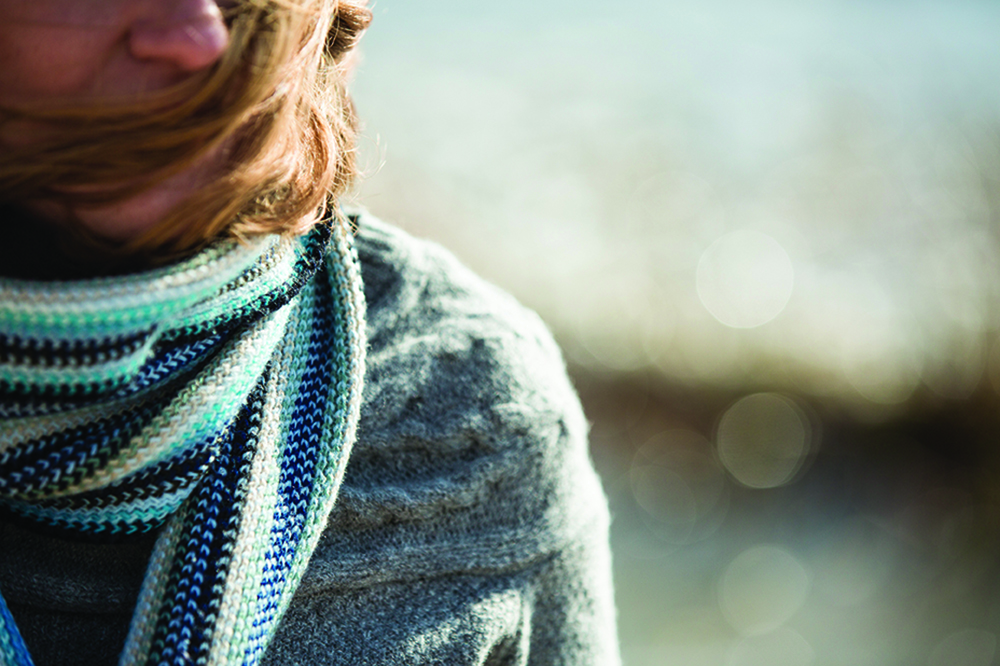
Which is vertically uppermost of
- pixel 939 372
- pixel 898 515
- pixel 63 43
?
pixel 63 43

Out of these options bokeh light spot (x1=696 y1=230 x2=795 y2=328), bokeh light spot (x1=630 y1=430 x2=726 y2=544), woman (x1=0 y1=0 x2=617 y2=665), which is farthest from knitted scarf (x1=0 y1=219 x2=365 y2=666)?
bokeh light spot (x1=696 y1=230 x2=795 y2=328)

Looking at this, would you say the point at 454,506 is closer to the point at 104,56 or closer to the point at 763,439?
the point at 104,56

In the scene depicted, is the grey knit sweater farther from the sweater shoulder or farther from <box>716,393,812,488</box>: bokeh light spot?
<box>716,393,812,488</box>: bokeh light spot

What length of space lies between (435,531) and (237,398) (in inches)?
10.1

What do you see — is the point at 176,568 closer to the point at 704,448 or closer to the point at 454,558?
the point at 454,558

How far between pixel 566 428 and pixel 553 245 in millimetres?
2970

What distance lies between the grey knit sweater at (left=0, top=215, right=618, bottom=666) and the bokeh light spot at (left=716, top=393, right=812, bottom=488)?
2.68 metres

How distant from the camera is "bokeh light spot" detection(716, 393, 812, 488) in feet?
11.5

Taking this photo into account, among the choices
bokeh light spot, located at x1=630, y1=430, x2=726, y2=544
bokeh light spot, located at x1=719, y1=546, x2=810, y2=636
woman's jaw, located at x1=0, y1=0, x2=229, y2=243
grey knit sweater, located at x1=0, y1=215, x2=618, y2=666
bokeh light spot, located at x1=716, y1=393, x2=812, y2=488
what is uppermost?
woman's jaw, located at x1=0, y1=0, x2=229, y2=243

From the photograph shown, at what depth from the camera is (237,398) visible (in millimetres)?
711

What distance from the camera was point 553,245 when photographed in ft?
12.7

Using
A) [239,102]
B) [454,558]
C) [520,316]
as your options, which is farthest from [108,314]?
[520,316]

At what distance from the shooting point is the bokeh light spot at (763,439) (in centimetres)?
349

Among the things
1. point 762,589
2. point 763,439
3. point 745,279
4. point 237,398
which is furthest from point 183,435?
point 745,279
